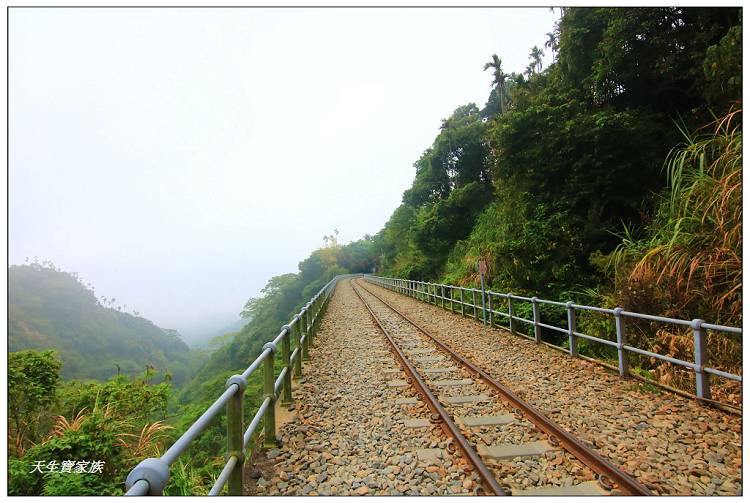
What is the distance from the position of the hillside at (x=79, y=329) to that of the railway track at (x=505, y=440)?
4316cm

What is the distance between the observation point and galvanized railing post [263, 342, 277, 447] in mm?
4145

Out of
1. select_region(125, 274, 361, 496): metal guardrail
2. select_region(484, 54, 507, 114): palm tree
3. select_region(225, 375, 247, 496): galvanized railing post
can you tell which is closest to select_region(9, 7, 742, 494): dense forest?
select_region(125, 274, 361, 496): metal guardrail

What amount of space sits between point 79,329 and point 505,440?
61.3 metres

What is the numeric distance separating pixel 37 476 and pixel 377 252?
72220mm

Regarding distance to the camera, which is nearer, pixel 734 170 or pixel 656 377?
pixel 656 377

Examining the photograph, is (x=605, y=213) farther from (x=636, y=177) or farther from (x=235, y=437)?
(x=235, y=437)

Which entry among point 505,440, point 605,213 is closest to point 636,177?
point 605,213

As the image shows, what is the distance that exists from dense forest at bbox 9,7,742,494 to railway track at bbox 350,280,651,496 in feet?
8.24

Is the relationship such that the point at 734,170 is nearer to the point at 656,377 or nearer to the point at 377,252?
the point at 656,377

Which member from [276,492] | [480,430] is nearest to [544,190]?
[480,430]

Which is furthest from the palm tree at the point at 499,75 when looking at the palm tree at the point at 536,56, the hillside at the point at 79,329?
the hillside at the point at 79,329

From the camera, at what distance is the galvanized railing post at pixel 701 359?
459 cm

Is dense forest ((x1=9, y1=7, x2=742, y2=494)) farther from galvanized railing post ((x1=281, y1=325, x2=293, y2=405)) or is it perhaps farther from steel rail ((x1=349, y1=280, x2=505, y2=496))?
steel rail ((x1=349, y1=280, x2=505, y2=496))

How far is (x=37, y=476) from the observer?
471cm
